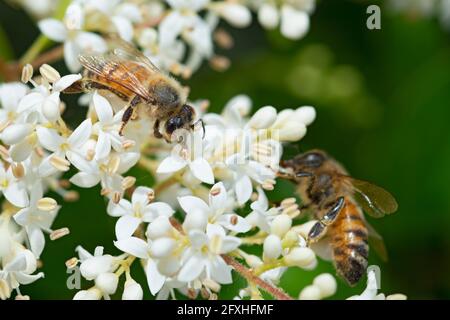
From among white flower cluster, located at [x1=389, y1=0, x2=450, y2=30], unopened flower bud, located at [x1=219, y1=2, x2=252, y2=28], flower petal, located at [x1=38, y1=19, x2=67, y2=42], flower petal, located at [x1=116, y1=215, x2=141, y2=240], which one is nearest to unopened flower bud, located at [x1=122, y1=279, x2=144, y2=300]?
flower petal, located at [x1=116, y1=215, x2=141, y2=240]

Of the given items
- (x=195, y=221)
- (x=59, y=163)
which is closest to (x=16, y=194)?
(x=59, y=163)

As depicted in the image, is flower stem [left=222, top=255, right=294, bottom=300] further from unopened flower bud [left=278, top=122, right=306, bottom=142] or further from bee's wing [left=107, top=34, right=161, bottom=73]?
bee's wing [left=107, top=34, right=161, bottom=73]

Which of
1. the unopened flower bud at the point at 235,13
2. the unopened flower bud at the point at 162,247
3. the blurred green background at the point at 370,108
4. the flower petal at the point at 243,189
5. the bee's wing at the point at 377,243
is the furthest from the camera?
the blurred green background at the point at 370,108

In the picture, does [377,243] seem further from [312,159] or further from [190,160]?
[190,160]

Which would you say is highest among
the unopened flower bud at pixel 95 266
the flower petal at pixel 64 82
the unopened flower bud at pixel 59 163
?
the flower petal at pixel 64 82

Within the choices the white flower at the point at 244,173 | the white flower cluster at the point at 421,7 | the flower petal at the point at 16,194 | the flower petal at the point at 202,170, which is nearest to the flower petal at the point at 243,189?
the white flower at the point at 244,173

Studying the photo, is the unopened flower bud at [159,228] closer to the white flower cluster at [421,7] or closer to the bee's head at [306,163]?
the bee's head at [306,163]

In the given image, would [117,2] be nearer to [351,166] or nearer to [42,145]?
[42,145]
